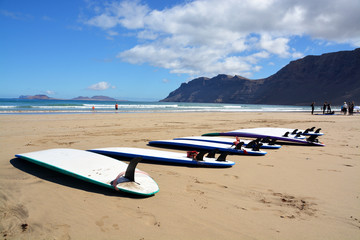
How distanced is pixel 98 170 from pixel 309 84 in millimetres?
136719

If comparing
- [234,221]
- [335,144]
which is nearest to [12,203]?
[234,221]

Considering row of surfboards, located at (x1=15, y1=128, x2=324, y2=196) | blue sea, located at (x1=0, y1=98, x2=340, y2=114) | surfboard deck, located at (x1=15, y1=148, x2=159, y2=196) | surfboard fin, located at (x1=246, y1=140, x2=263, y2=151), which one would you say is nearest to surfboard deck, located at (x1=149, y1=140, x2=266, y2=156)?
row of surfboards, located at (x1=15, y1=128, x2=324, y2=196)

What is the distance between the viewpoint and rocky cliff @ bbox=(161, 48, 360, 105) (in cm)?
10181

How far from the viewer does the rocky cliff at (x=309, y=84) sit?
101812 millimetres

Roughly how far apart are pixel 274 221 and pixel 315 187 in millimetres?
1325

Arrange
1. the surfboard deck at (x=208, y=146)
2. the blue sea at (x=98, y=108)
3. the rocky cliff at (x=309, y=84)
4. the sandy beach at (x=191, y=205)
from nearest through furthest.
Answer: the sandy beach at (x=191, y=205), the surfboard deck at (x=208, y=146), the blue sea at (x=98, y=108), the rocky cliff at (x=309, y=84)

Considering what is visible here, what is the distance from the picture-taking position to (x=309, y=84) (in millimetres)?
119188

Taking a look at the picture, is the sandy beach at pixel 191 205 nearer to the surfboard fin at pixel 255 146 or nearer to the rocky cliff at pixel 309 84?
the surfboard fin at pixel 255 146

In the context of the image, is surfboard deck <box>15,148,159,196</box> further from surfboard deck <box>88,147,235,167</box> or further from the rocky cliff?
the rocky cliff

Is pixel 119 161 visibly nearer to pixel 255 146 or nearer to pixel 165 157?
pixel 165 157

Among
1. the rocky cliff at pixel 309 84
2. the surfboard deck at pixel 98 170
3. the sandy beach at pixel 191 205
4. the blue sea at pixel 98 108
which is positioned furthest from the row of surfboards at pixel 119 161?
the rocky cliff at pixel 309 84

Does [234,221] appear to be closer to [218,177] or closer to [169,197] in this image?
[169,197]

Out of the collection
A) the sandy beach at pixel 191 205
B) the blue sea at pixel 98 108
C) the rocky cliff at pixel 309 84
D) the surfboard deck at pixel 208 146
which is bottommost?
the sandy beach at pixel 191 205

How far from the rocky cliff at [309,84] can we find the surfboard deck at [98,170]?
4046 inches
